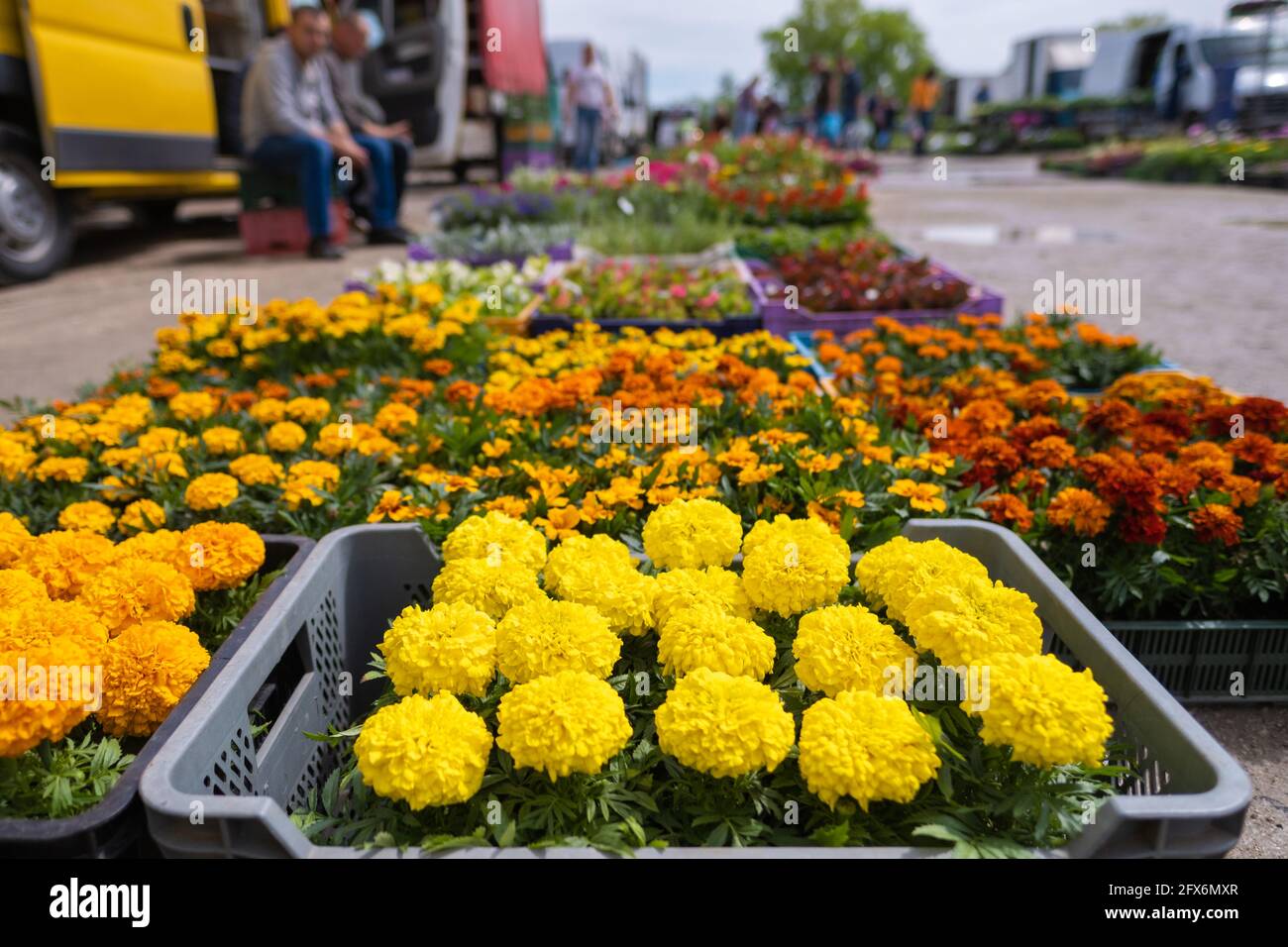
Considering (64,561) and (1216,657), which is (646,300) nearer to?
(1216,657)

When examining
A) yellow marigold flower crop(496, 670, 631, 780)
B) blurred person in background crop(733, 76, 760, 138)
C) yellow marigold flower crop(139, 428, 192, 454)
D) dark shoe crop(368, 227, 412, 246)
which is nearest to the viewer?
yellow marigold flower crop(496, 670, 631, 780)

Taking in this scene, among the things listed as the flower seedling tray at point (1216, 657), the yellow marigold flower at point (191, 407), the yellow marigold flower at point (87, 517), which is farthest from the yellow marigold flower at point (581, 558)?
the yellow marigold flower at point (191, 407)

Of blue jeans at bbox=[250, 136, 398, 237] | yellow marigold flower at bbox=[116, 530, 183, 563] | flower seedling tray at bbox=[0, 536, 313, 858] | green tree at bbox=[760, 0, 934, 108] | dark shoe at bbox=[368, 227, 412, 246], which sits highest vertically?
green tree at bbox=[760, 0, 934, 108]

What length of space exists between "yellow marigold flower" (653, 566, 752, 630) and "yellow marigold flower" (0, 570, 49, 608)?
1150 millimetres

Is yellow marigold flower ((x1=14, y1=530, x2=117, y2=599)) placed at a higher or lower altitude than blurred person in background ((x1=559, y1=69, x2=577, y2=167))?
lower

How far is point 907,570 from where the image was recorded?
1659 millimetres

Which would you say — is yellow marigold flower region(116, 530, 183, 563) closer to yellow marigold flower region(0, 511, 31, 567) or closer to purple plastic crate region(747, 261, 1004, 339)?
yellow marigold flower region(0, 511, 31, 567)

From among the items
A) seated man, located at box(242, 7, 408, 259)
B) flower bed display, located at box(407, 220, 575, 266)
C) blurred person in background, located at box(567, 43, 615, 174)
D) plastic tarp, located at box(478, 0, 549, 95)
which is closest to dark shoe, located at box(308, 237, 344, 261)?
seated man, located at box(242, 7, 408, 259)

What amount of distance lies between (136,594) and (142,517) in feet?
1.90

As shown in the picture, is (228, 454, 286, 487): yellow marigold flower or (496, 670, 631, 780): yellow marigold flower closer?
(496, 670, 631, 780): yellow marigold flower

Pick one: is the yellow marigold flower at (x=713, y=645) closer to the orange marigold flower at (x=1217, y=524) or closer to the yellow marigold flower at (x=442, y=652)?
the yellow marigold flower at (x=442, y=652)

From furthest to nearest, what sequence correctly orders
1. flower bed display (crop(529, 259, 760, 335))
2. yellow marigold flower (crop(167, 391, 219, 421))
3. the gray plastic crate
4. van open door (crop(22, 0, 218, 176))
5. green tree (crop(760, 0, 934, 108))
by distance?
green tree (crop(760, 0, 934, 108)) → van open door (crop(22, 0, 218, 176)) → flower bed display (crop(529, 259, 760, 335)) → yellow marigold flower (crop(167, 391, 219, 421)) → the gray plastic crate

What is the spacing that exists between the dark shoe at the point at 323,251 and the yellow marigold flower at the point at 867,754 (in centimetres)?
792

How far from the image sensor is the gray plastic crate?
115cm
